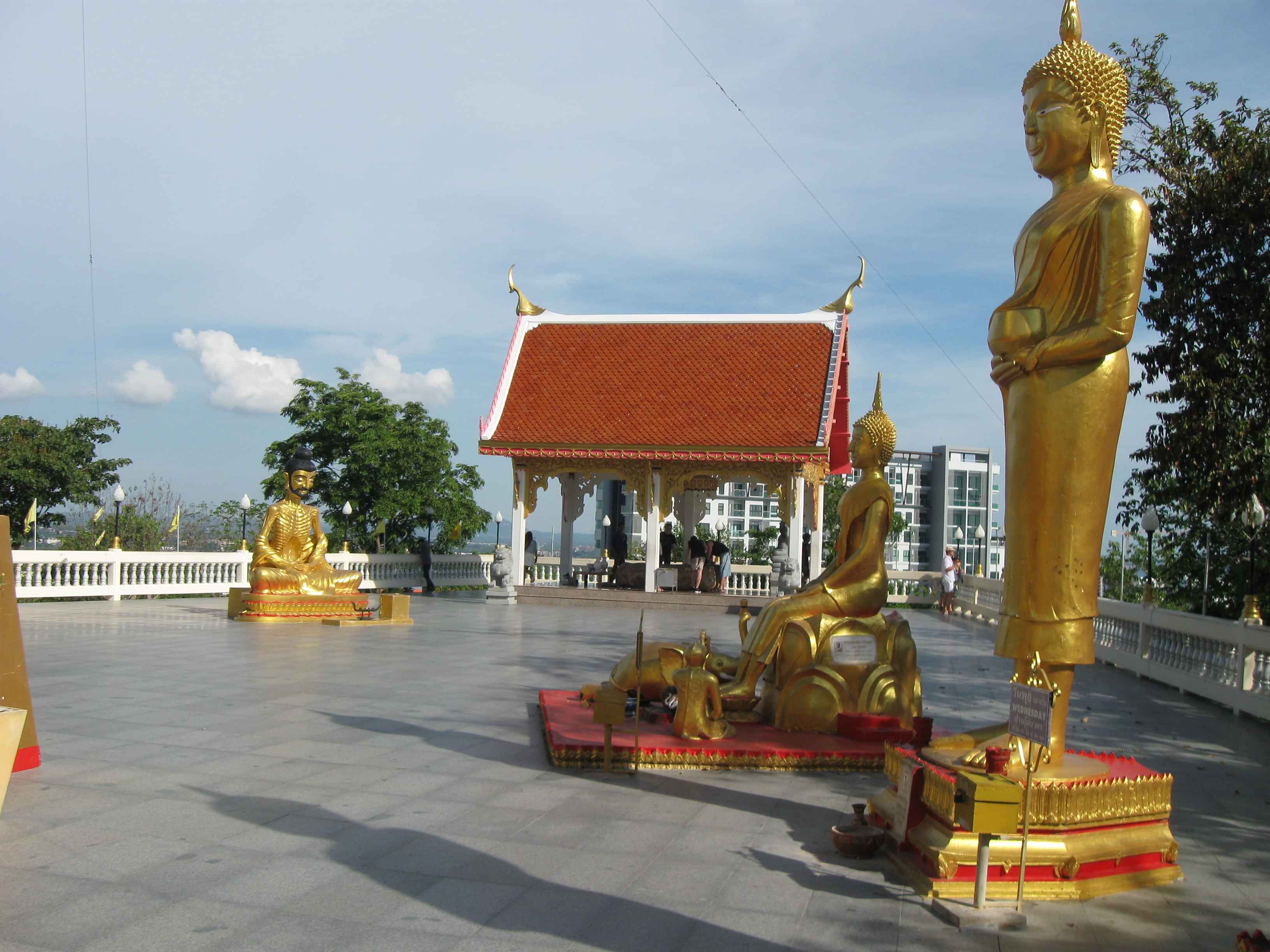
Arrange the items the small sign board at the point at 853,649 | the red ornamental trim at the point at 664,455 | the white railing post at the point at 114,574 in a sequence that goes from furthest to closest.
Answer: the red ornamental trim at the point at 664,455 → the white railing post at the point at 114,574 → the small sign board at the point at 853,649

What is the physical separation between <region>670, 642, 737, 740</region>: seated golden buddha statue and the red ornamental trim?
41.3ft

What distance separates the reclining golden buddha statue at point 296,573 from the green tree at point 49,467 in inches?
271

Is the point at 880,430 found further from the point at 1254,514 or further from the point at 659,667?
the point at 1254,514

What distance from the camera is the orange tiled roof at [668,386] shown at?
768 inches

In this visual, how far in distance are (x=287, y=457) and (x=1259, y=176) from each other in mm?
21334

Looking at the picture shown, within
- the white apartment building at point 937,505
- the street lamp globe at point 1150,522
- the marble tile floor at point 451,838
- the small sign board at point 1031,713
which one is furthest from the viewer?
the white apartment building at point 937,505

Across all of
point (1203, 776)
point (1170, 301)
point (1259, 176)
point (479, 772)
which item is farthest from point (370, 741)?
point (1259, 176)

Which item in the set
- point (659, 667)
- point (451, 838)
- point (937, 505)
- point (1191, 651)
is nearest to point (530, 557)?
point (1191, 651)

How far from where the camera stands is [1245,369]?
773cm

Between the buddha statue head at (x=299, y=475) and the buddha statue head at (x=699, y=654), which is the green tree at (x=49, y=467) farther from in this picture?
the buddha statue head at (x=699, y=654)

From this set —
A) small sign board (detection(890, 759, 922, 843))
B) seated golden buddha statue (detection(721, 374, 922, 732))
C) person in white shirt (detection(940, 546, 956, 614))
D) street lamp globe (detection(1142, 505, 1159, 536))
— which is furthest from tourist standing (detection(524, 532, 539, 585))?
small sign board (detection(890, 759, 922, 843))

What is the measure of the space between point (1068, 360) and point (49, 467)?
19.7 metres

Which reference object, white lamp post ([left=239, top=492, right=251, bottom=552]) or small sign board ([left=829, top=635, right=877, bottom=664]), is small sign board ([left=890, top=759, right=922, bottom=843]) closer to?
small sign board ([left=829, top=635, right=877, bottom=664])

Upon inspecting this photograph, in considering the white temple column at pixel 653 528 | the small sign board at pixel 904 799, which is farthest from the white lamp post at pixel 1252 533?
the white temple column at pixel 653 528
